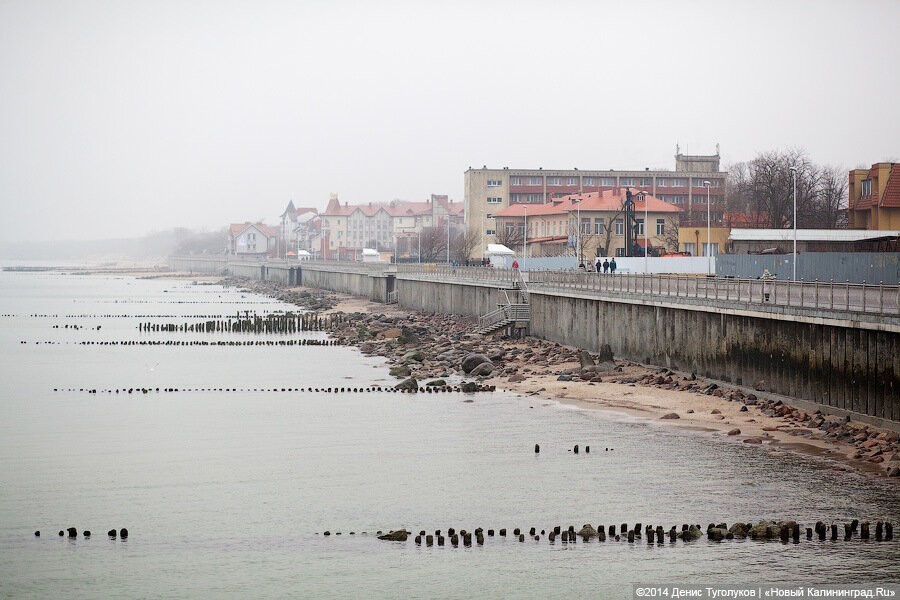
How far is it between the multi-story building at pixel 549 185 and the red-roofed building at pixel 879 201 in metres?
71.4

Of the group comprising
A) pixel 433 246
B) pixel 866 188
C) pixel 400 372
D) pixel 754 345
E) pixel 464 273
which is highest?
pixel 866 188

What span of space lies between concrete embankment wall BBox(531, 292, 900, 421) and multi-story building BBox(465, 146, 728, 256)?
104642 millimetres

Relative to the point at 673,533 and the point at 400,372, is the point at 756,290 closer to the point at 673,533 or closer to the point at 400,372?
the point at 400,372

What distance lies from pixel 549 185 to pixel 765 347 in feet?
412

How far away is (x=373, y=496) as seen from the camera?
2678cm

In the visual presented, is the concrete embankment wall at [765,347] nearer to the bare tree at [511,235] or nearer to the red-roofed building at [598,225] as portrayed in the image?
the red-roofed building at [598,225]

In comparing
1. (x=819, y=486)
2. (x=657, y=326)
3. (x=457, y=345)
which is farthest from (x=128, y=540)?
(x=457, y=345)

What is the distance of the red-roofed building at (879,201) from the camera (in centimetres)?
8062

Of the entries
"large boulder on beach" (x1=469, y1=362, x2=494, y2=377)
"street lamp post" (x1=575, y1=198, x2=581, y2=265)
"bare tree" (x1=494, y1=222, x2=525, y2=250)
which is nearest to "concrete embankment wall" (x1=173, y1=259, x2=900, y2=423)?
"large boulder on beach" (x1=469, y1=362, x2=494, y2=377)

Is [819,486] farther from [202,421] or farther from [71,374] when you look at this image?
[71,374]

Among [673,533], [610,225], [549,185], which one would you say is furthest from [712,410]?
[549,185]

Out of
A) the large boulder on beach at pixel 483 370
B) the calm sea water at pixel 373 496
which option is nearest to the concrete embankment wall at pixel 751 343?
the calm sea water at pixel 373 496

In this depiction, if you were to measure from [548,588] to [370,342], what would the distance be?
4958cm

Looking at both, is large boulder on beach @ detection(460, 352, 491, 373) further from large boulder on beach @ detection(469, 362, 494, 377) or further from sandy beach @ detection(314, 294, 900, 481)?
sandy beach @ detection(314, 294, 900, 481)
